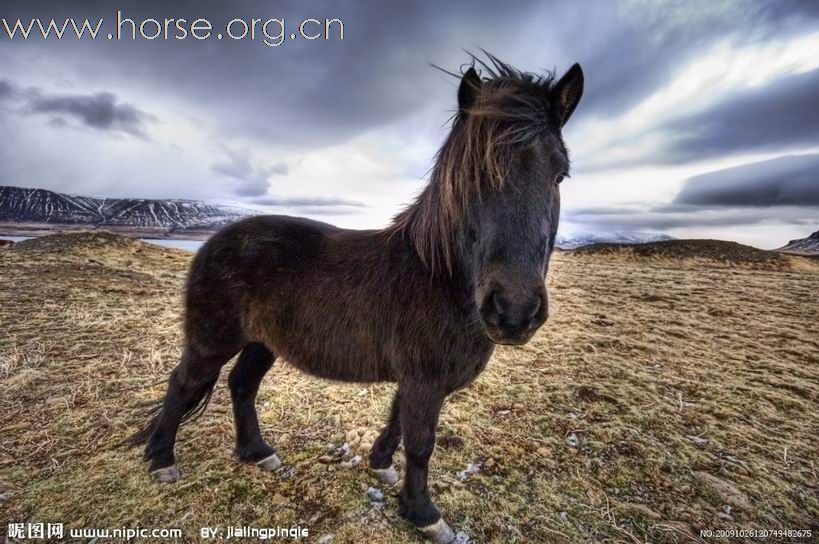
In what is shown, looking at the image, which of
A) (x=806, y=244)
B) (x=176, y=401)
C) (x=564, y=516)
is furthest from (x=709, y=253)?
(x=806, y=244)

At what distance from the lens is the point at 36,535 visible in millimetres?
2160

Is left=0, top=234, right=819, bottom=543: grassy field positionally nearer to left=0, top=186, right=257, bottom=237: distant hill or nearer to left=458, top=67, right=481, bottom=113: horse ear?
left=458, top=67, right=481, bottom=113: horse ear

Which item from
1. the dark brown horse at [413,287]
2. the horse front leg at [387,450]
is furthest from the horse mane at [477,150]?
the horse front leg at [387,450]

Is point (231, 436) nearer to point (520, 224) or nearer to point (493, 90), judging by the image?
point (520, 224)

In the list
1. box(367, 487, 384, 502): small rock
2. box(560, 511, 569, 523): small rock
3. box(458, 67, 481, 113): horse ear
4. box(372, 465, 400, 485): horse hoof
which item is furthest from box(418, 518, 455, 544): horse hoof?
box(458, 67, 481, 113): horse ear

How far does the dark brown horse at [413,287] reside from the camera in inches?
70.1

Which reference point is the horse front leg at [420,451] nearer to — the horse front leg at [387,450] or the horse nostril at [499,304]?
the horse front leg at [387,450]

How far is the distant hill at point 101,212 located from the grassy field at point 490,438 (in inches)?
4496

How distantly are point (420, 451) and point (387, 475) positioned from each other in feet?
2.53

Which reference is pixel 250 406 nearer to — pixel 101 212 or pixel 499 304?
pixel 499 304

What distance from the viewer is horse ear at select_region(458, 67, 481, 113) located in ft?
6.95

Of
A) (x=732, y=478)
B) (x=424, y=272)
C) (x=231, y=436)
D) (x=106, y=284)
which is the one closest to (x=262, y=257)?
(x=424, y=272)

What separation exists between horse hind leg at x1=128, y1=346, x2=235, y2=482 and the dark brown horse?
0.4 inches

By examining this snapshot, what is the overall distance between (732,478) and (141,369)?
6512 mm
